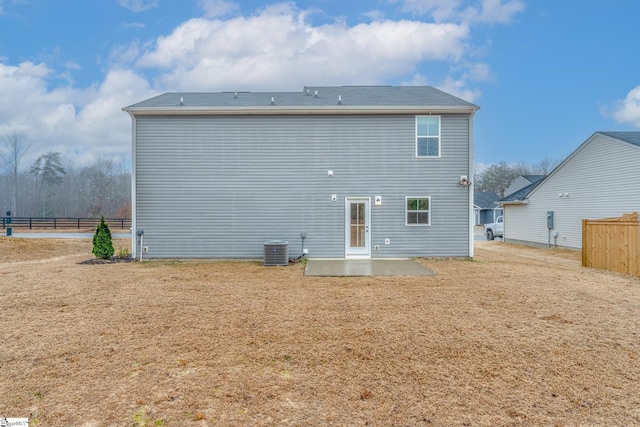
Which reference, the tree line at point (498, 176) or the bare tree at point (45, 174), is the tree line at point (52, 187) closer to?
the bare tree at point (45, 174)

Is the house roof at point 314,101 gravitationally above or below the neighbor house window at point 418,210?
above

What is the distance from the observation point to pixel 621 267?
9.36 meters

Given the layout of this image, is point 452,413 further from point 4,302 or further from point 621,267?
point 621,267

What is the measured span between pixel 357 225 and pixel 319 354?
7.37 m

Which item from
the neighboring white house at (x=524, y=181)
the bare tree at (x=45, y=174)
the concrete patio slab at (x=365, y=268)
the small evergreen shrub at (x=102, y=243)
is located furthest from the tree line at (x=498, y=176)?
the bare tree at (x=45, y=174)

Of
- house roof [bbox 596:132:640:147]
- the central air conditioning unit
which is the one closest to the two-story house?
the central air conditioning unit

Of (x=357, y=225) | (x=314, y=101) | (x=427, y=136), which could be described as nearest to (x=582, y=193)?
(x=427, y=136)

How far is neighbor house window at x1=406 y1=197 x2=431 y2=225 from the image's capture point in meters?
10.8

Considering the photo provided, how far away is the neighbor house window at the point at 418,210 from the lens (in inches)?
424

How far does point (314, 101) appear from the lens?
1119cm

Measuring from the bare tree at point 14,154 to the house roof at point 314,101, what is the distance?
131ft

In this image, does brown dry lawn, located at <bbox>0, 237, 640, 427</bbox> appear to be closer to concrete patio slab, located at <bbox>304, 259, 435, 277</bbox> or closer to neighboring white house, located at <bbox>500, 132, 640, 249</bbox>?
concrete patio slab, located at <bbox>304, 259, 435, 277</bbox>

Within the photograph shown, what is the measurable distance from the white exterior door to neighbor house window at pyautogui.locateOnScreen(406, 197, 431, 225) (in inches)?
50.5

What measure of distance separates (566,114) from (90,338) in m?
29.2
